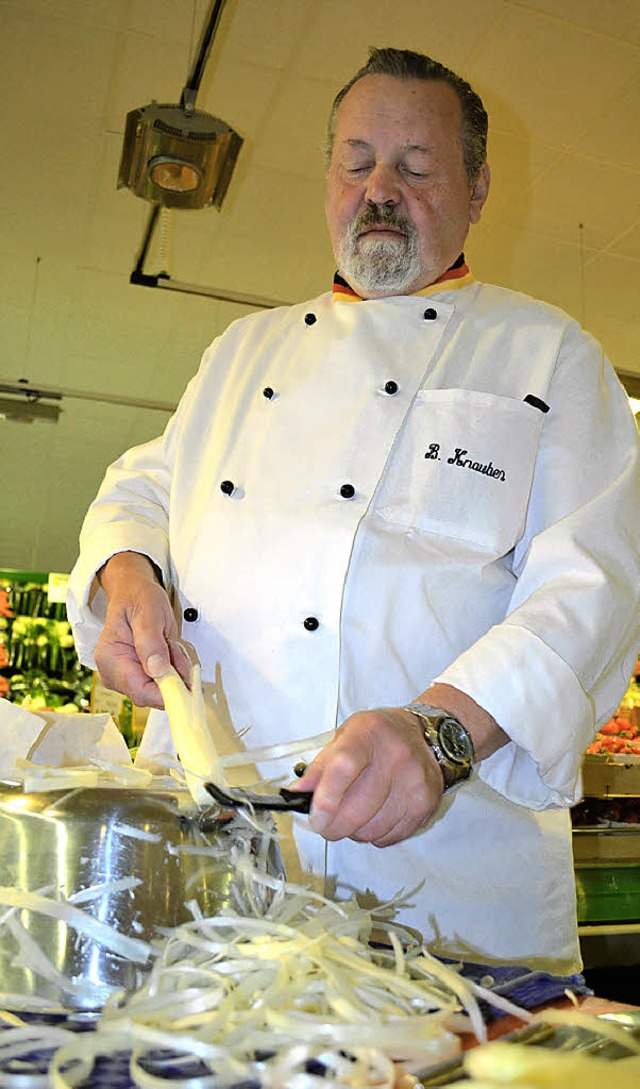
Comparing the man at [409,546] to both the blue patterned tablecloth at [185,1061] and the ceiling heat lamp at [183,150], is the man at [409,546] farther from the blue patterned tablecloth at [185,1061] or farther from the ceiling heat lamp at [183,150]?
the ceiling heat lamp at [183,150]

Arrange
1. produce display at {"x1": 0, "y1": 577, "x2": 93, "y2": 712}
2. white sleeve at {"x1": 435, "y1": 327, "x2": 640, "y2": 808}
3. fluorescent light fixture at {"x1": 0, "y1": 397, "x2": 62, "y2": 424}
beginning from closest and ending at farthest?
white sleeve at {"x1": 435, "y1": 327, "x2": 640, "y2": 808}
fluorescent light fixture at {"x1": 0, "y1": 397, "x2": 62, "y2": 424}
produce display at {"x1": 0, "y1": 577, "x2": 93, "y2": 712}

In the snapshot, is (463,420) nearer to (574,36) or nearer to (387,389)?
(387,389)

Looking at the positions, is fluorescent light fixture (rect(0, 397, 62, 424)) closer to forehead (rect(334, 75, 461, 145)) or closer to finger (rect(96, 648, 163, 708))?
forehead (rect(334, 75, 461, 145))

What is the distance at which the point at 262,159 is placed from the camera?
484cm

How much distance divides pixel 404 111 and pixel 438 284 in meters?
0.30

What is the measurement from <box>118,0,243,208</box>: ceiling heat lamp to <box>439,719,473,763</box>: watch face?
10.5 feet

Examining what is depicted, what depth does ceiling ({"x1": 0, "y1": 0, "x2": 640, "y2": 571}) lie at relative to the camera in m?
3.95

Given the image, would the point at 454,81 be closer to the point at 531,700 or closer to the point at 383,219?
the point at 383,219

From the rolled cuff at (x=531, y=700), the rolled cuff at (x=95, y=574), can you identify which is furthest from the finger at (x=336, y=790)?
the rolled cuff at (x=95, y=574)

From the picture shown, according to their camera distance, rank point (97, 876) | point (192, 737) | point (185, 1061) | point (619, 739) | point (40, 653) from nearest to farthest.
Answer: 1. point (185, 1061)
2. point (97, 876)
3. point (192, 737)
4. point (619, 739)
5. point (40, 653)

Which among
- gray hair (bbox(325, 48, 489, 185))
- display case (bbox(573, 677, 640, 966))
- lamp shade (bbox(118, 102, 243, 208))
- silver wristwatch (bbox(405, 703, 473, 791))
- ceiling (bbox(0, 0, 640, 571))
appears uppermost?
ceiling (bbox(0, 0, 640, 571))

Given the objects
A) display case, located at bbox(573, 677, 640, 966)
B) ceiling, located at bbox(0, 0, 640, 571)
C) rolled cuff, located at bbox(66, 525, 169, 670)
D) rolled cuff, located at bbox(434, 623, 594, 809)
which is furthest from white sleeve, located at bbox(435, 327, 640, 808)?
ceiling, located at bbox(0, 0, 640, 571)

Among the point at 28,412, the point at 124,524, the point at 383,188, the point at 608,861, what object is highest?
the point at 28,412

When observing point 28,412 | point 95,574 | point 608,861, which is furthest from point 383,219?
point 28,412
